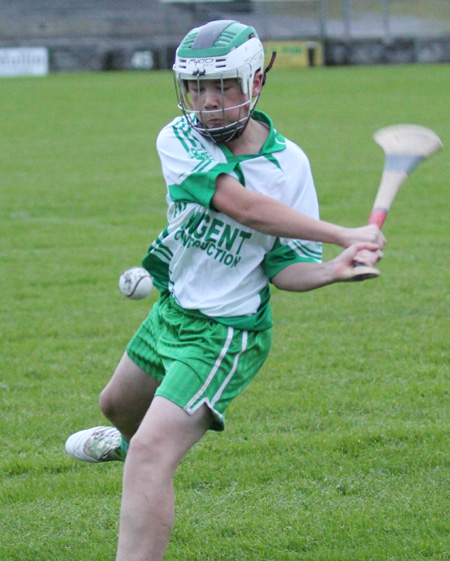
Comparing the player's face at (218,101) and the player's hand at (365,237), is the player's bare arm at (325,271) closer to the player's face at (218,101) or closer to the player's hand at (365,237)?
the player's hand at (365,237)

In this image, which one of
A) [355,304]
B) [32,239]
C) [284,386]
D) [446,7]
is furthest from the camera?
[446,7]

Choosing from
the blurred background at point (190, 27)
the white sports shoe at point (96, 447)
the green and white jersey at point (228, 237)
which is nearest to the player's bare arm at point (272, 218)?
the green and white jersey at point (228, 237)

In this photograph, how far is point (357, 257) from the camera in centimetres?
302

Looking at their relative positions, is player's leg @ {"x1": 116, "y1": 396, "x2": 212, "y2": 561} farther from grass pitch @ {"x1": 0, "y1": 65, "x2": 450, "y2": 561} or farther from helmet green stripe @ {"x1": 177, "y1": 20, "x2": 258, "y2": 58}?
helmet green stripe @ {"x1": 177, "y1": 20, "x2": 258, "y2": 58}

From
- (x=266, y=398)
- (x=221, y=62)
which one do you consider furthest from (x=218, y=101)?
(x=266, y=398)

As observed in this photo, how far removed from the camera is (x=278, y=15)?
40.4m

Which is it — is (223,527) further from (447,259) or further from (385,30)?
(385,30)

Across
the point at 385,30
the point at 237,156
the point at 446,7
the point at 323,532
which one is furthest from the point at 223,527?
the point at 446,7

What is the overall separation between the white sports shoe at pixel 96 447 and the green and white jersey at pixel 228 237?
96 centimetres

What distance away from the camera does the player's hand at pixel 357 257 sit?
118 inches

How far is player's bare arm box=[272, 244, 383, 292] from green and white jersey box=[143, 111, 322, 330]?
0.04 meters

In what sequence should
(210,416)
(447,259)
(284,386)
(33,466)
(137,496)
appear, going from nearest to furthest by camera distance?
(137,496) < (210,416) < (33,466) < (284,386) < (447,259)

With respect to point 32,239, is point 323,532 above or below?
→ above

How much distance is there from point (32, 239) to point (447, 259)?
4.49 metres
